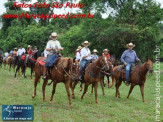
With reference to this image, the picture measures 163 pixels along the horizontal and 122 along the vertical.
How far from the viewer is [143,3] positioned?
28734 mm

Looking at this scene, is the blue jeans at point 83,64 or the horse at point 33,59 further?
the horse at point 33,59

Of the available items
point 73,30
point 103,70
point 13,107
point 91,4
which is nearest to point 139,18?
point 91,4

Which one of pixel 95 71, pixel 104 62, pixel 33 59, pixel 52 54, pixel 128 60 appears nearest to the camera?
pixel 52 54

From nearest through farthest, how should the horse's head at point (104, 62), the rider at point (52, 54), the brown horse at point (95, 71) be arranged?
the rider at point (52, 54) < the horse's head at point (104, 62) < the brown horse at point (95, 71)

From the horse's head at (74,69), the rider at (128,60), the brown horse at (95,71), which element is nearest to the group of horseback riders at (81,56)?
the rider at (128,60)

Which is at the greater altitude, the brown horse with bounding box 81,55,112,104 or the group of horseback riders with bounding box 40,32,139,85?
the group of horseback riders with bounding box 40,32,139,85

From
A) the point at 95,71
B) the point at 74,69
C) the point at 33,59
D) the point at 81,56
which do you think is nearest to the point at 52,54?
the point at 74,69

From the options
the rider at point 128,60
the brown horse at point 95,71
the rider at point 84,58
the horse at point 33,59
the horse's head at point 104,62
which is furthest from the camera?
the horse at point 33,59

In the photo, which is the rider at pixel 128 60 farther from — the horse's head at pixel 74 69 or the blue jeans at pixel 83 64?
the horse's head at pixel 74 69

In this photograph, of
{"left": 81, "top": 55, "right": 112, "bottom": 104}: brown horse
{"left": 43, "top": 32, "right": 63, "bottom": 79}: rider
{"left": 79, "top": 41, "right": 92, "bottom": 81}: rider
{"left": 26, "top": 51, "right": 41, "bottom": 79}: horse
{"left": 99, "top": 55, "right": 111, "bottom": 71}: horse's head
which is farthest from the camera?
{"left": 26, "top": 51, "right": 41, "bottom": 79}: horse

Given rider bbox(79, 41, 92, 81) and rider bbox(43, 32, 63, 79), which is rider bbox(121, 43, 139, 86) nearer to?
rider bbox(79, 41, 92, 81)

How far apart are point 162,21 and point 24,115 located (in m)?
24.2

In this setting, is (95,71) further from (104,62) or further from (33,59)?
(33,59)

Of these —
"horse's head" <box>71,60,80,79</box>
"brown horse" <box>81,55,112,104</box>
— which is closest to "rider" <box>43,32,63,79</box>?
"horse's head" <box>71,60,80,79</box>
